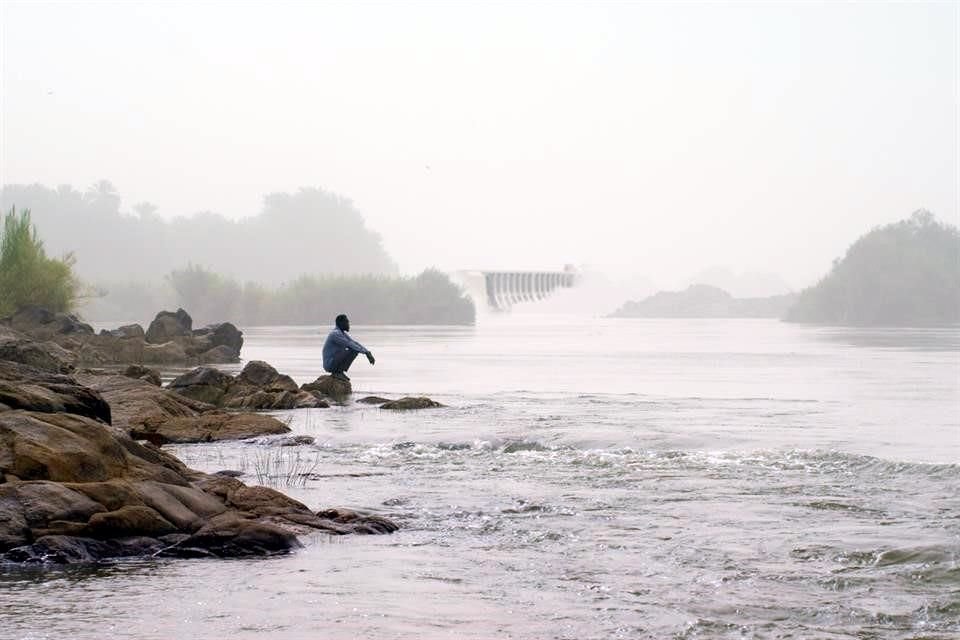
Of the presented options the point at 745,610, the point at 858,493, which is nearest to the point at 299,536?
the point at 745,610

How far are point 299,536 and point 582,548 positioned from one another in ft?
6.93

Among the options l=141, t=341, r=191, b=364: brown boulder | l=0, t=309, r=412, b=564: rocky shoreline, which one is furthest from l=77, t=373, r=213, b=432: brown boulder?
l=141, t=341, r=191, b=364: brown boulder

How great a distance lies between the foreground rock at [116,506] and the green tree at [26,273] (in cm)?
3625

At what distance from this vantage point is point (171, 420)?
1741 centimetres

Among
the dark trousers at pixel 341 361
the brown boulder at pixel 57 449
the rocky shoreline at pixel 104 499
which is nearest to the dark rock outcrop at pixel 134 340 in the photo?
the dark trousers at pixel 341 361

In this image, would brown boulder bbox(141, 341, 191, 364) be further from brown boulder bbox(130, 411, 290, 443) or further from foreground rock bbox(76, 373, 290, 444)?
brown boulder bbox(130, 411, 290, 443)

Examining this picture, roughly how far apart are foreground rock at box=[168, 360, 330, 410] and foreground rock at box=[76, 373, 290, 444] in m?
2.94

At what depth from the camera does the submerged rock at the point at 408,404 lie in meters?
22.0

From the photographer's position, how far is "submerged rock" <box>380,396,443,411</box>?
22000 millimetres

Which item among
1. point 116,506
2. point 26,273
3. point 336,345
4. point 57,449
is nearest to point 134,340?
point 26,273

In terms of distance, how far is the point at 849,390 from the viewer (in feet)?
94.1

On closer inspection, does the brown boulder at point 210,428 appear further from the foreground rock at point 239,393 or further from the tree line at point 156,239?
the tree line at point 156,239

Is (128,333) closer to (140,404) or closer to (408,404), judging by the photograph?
(408,404)

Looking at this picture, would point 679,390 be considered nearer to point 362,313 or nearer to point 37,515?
point 37,515
